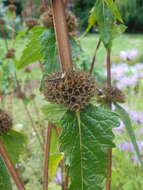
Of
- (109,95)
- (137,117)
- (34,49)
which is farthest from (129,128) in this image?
(137,117)

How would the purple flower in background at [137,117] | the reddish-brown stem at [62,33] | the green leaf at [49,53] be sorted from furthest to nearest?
the purple flower in background at [137,117] → the green leaf at [49,53] → the reddish-brown stem at [62,33]

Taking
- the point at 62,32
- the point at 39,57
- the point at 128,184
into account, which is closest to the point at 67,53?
the point at 62,32

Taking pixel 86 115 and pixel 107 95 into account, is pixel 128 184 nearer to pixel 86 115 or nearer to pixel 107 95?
pixel 107 95

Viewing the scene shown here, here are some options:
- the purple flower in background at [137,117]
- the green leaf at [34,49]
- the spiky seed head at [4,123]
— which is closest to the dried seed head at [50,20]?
the green leaf at [34,49]

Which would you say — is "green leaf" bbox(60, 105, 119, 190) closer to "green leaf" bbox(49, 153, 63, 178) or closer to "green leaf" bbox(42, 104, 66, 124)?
"green leaf" bbox(42, 104, 66, 124)

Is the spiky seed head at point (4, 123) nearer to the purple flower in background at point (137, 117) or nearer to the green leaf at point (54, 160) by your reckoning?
the green leaf at point (54, 160)

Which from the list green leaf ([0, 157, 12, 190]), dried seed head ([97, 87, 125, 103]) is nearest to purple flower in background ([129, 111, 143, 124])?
dried seed head ([97, 87, 125, 103])
